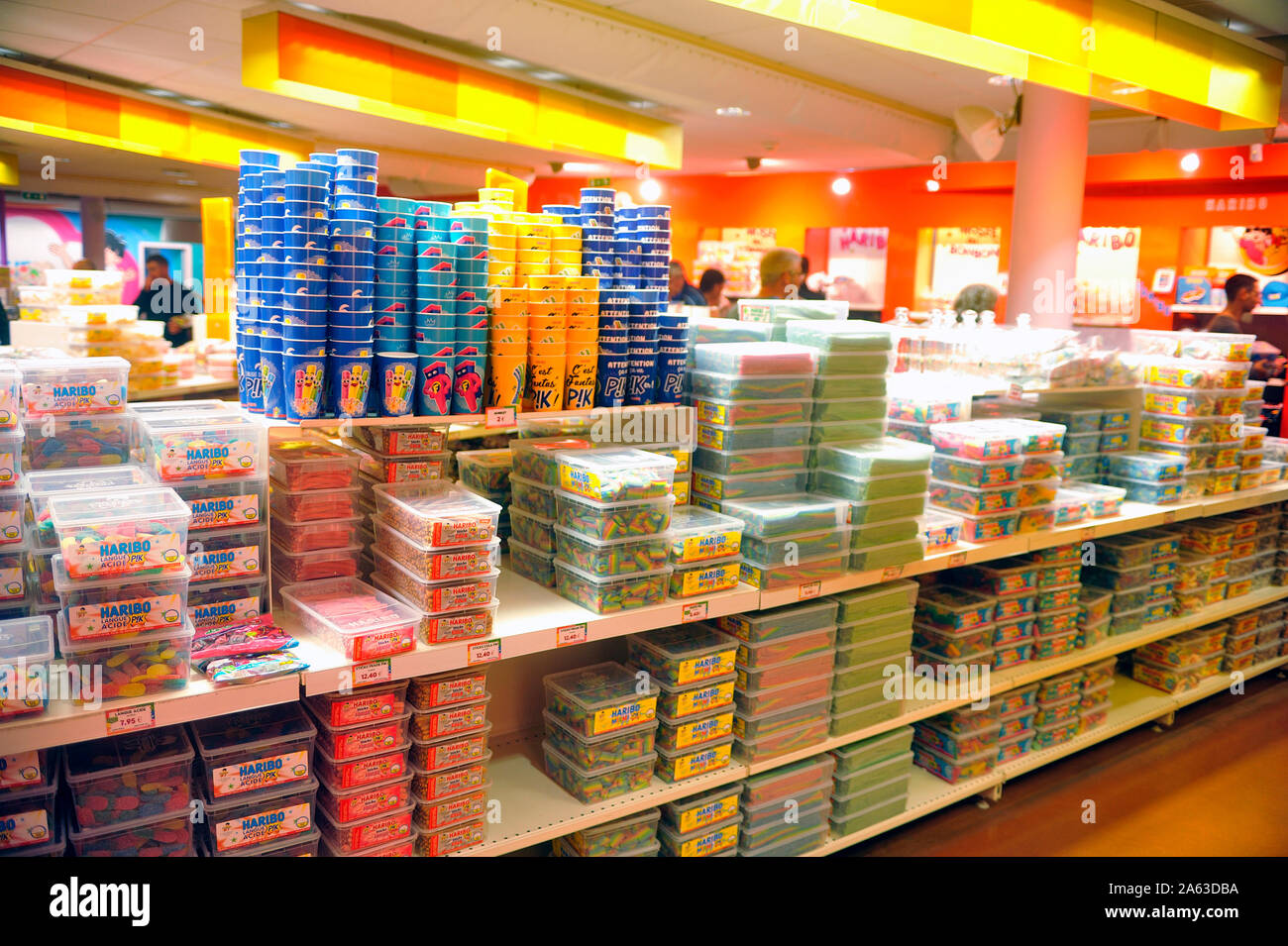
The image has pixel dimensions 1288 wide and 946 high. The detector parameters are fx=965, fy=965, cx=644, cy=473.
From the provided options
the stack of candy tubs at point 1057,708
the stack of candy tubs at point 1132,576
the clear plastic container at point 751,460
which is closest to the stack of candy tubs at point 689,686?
the clear plastic container at point 751,460

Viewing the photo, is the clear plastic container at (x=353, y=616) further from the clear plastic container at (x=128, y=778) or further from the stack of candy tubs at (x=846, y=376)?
the stack of candy tubs at (x=846, y=376)

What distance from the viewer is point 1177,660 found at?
4828mm

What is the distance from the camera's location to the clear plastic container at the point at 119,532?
76.2 inches

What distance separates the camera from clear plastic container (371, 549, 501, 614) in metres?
2.37

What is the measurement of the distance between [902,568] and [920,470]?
34 cm

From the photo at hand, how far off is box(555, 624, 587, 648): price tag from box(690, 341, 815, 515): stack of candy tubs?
72 centimetres

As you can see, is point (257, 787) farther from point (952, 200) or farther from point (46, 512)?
point (952, 200)

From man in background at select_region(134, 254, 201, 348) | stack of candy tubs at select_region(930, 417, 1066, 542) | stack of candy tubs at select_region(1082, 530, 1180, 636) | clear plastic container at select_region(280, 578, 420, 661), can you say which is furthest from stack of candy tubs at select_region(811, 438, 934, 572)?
man in background at select_region(134, 254, 201, 348)

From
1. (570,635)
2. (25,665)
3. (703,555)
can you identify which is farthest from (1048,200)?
(25,665)

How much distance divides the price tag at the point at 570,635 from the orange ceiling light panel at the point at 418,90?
363 centimetres

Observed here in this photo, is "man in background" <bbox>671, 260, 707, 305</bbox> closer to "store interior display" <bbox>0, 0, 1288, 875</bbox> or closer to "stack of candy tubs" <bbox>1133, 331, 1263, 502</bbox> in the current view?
"store interior display" <bbox>0, 0, 1288, 875</bbox>
